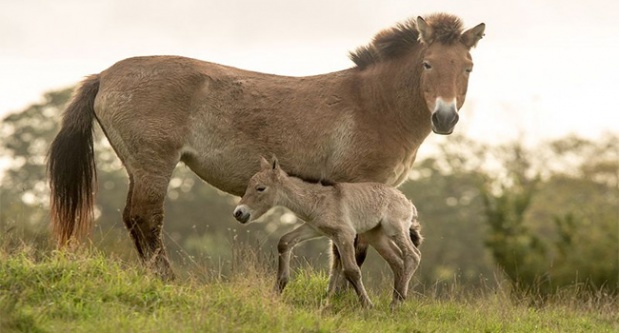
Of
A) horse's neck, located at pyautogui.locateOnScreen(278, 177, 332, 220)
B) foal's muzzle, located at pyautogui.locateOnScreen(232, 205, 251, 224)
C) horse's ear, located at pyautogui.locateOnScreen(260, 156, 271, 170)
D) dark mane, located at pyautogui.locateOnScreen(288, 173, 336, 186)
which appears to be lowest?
foal's muzzle, located at pyautogui.locateOnScreen(232, 205, 251, 224)

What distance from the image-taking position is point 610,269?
2158 centimetres

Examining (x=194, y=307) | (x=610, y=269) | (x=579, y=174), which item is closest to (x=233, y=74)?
(x=194, y=307)

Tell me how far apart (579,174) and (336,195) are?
39.3 m

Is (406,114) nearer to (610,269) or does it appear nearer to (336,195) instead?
(336,195)

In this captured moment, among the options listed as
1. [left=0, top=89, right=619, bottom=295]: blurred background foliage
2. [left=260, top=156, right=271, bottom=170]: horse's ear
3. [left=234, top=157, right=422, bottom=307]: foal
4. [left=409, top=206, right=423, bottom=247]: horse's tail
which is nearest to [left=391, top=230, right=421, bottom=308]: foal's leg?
[left=234, top=157, right=422, bottom=307]: foal

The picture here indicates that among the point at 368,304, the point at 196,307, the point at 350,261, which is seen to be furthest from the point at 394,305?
the point at 196,307

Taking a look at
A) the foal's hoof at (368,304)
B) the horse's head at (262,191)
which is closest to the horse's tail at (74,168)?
the horse's head at (262,191)

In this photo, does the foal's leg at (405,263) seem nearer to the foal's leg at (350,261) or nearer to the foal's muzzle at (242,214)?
the foal's leg at (350,261)

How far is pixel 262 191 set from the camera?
31.0ft

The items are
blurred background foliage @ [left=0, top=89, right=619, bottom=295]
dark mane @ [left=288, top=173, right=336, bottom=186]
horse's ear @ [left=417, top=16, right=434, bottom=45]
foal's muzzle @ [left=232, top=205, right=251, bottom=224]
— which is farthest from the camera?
blurred background foliage @ [left=0, top=89, right=619, bottom=295]

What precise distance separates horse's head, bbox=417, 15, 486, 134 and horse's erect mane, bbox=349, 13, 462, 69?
2cm

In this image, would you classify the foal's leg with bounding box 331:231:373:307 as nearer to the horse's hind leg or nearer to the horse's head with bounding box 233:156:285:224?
the horse's head with bounding box 233:156:285:224

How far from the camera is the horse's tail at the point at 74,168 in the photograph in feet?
33.9

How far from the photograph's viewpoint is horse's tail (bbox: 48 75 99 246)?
10344 mm
